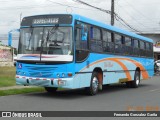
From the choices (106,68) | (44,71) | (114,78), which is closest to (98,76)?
(106,68)

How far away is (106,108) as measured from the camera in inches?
465

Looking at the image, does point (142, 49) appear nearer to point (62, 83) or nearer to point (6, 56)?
point (62, 83)

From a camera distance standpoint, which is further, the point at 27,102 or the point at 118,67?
the point at 118,67

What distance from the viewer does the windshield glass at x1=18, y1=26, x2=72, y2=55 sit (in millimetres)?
13875

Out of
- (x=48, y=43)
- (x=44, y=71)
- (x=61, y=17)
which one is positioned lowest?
(x=44, y=71)

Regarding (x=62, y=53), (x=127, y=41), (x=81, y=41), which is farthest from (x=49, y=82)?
(x=127, y=41)

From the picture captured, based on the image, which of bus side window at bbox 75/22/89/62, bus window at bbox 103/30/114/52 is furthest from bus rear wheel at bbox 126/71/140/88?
bus side window at bbox 75/22/89/62

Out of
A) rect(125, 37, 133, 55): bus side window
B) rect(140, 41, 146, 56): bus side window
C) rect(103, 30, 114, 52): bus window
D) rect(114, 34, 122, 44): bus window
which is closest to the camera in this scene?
rect(103, 30, 114, 52): bus window

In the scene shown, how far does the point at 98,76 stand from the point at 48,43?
3.28 m

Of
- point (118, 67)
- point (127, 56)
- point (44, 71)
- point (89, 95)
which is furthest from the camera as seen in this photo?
point (127, 56)

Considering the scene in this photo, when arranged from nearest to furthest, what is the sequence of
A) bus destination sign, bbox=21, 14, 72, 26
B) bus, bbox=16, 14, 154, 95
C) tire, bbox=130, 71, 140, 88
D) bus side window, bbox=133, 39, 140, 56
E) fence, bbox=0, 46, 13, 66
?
1. bus, bbox=16, 14, 154, 95
2. bus destination sign, bbox=21, 14, 72, 26
3. tire, bbox=130, 71, 140, 88
4. bus side window, bbox=133, 39, 140, 56
5. fence, bbox=0, 46, 13, 66

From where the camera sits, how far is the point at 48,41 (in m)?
14.0

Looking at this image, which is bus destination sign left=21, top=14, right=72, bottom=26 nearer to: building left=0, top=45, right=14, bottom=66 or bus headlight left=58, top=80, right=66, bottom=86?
bus headlight left=58, top=80, right=66, bottom=86

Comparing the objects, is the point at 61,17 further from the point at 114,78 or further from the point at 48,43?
the point at 114,78
